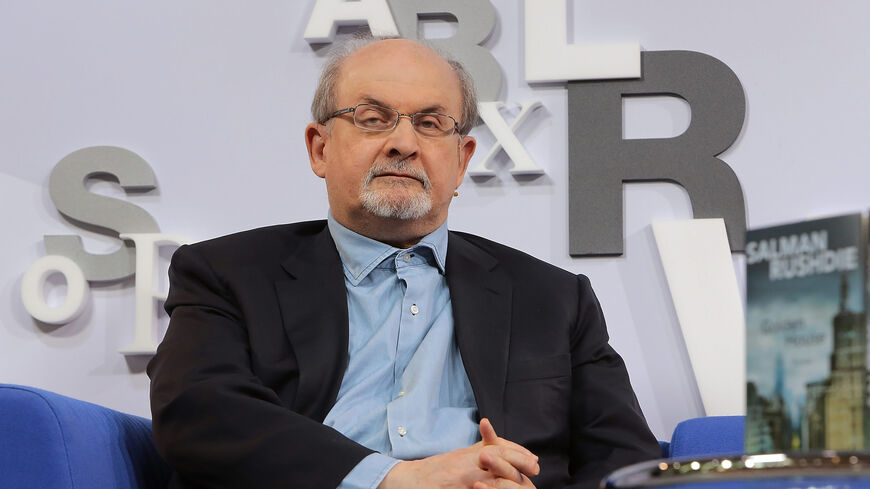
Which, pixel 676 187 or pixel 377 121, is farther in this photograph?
pixel 676 187

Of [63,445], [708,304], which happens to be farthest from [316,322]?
[708,304]

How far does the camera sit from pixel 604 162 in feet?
8.21

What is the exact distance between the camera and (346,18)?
262 centimetres

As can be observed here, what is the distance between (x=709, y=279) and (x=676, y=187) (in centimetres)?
24

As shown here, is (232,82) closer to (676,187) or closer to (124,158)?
(124,158)

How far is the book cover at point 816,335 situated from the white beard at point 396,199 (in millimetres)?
1207

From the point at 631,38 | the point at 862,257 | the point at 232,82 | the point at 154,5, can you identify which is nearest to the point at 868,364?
the point at 862,257

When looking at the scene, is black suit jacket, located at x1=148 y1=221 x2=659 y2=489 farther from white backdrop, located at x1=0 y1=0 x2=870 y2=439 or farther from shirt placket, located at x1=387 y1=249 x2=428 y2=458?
white backdrop, located at x1=0 y1=0 x2=870 y2=439

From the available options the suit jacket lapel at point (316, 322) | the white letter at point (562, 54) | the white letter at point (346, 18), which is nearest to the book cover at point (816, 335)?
the suit jacket lapel at point (316, 322)

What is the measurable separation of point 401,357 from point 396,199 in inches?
12.3

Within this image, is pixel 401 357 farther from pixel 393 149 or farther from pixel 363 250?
pixel 393 149

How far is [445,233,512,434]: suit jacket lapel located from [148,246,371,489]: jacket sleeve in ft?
1.07

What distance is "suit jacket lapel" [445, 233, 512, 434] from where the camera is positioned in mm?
1831

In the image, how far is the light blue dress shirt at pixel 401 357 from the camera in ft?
5.88
